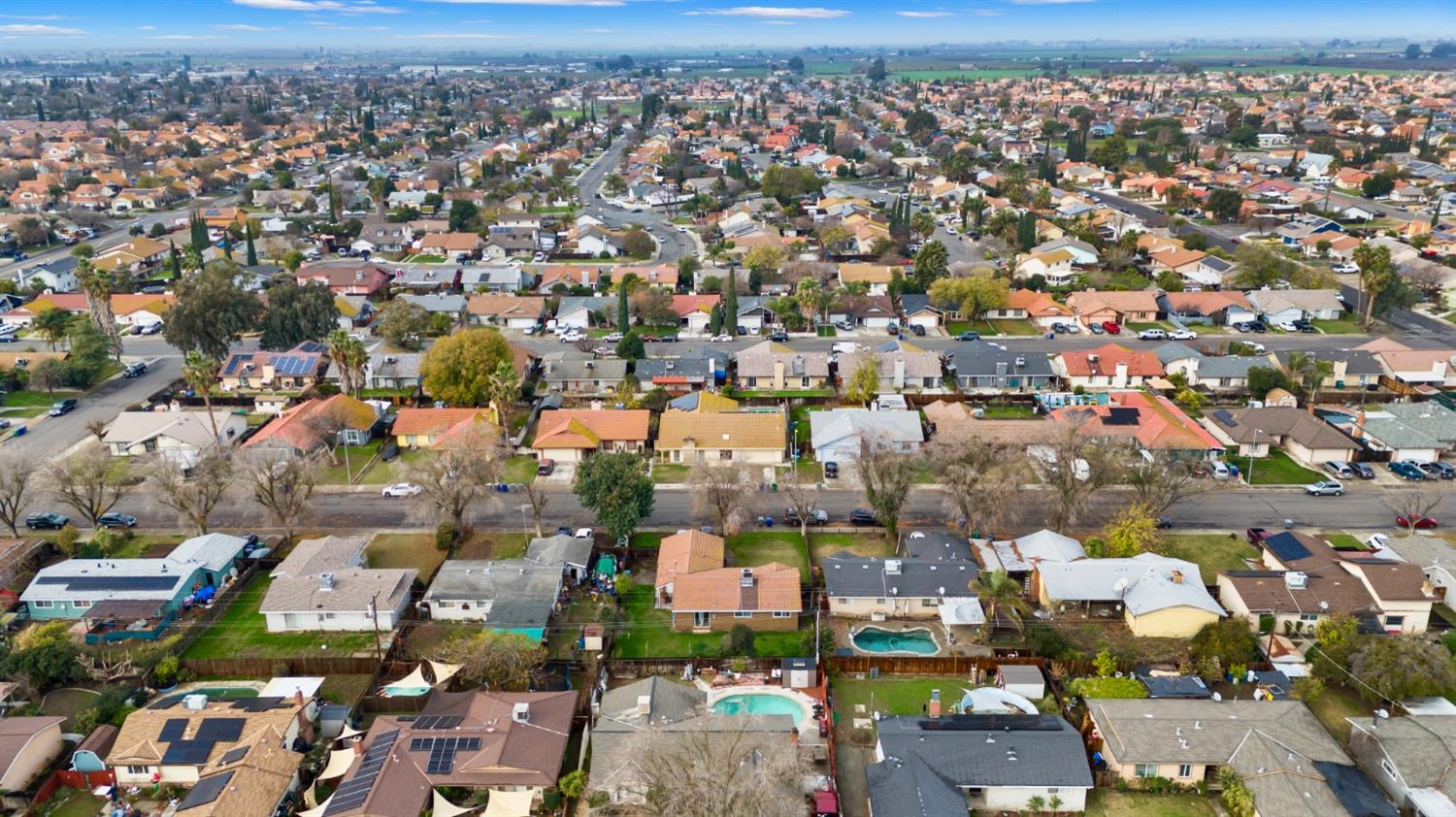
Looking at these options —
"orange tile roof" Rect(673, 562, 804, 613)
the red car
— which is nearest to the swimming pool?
"orange tile roof" Rect(673, 562, 804, 613)

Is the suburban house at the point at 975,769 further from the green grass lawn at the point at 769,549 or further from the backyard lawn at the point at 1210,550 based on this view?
the backyard lawn at the point at 1210,550

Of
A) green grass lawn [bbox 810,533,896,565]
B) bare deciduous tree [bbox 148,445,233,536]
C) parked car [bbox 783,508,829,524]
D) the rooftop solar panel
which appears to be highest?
bare deciduous tree [bbox 148,445,233,536]

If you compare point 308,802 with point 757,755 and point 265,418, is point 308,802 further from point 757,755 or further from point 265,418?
point 265,418

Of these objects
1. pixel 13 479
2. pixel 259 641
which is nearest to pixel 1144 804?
pixel 259 641

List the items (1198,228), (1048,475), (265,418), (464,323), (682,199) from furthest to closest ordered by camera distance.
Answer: (682,199) → (1198,228) → (464,323) → (265,418) → (1048,475)

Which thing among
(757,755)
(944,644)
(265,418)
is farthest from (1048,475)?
(265,418)

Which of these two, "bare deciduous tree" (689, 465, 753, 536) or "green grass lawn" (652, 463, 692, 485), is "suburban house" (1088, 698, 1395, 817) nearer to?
"bare deciduous tree" (689, 465, 753, 536)

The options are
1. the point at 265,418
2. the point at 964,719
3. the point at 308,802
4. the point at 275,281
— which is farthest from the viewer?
the point at 275,281
